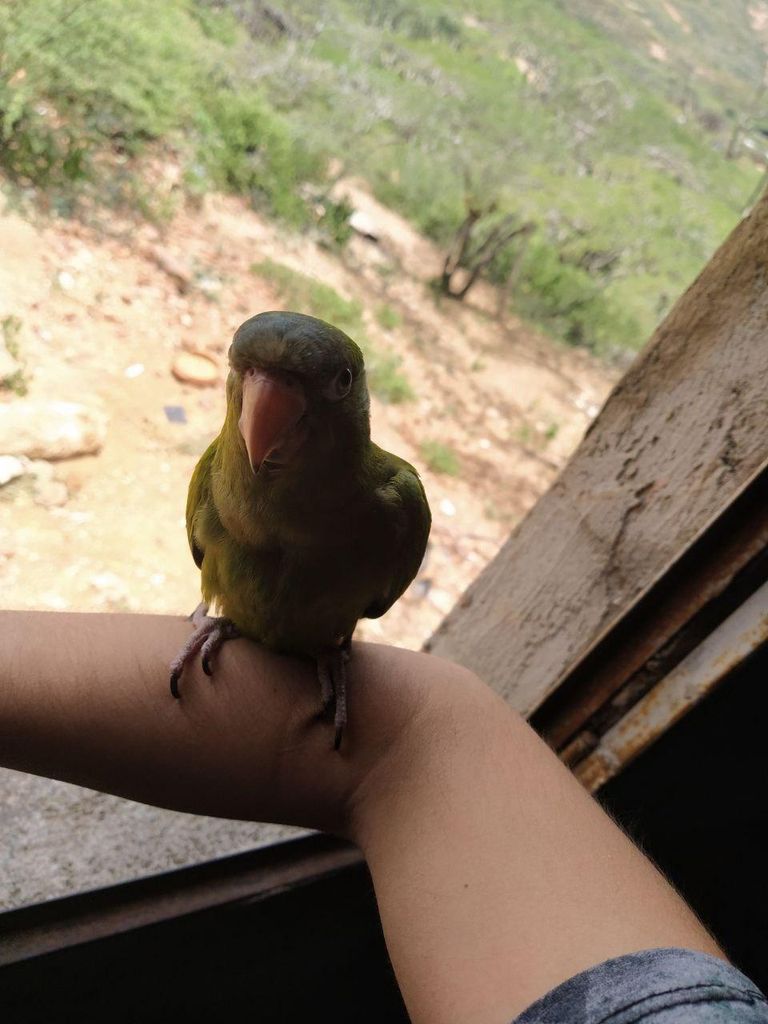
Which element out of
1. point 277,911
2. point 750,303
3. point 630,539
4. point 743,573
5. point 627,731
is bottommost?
point 277,911

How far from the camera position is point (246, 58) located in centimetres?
290

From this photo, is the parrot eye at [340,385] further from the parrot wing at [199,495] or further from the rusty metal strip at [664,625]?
the rusty metal strip at [664,625]

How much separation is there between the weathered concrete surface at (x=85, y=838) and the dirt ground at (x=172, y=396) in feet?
1.39

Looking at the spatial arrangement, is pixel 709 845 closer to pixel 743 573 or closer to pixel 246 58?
pixel 743 573

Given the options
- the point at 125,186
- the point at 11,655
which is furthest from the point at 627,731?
the point at 125,186

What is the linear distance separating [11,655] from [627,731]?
2.74ft

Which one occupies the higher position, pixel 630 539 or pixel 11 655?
pixel 630 539

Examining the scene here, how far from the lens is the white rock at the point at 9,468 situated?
5.50 ft

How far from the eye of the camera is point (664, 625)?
1030 mm

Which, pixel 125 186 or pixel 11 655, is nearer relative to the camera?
pixel 11 655

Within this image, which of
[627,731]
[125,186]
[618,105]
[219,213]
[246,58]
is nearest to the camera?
[627,731]

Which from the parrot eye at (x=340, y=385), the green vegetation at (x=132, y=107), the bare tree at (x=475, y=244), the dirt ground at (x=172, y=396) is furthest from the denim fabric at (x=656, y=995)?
the bare tree at (x=475, y=244)

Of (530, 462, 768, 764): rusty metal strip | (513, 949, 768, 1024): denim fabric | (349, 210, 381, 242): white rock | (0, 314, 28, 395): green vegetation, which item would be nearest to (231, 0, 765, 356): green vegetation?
(349, 210, 381, 242): white rock

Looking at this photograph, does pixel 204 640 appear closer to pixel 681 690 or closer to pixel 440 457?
pixel 681 690
